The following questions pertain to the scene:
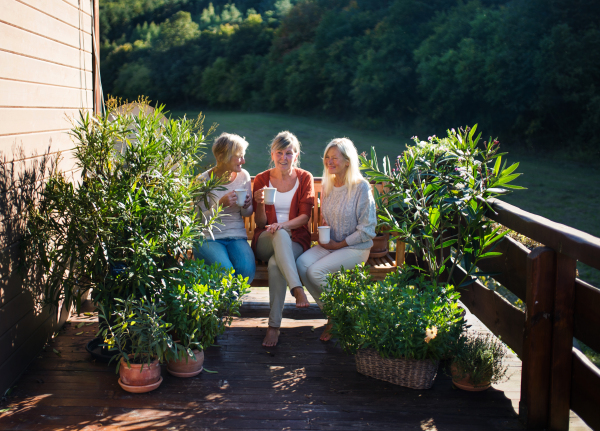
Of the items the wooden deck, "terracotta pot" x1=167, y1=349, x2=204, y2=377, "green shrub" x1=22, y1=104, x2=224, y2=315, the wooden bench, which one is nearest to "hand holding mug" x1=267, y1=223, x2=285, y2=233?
the wooden bench

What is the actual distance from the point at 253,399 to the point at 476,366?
112cm

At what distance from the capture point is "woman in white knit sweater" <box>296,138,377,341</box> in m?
3.40

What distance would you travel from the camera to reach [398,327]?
2654 millimetres

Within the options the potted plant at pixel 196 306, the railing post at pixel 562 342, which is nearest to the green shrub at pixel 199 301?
the potted plant at pixel 196 306

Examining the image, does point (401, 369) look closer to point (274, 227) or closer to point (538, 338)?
point (538, 338)

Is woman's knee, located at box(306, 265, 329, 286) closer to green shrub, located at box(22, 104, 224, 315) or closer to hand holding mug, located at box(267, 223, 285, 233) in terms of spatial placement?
hand holding mug, located at box(267, 223, 285, 233)

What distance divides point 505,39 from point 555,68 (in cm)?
243

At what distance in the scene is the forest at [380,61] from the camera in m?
17.0

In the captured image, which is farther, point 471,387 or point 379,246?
point 379,246

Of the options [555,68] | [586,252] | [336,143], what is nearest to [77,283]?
[336,143]

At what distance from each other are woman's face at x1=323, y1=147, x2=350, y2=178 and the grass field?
6.55m

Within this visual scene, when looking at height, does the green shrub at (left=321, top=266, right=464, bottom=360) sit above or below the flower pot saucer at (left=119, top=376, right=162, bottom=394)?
above

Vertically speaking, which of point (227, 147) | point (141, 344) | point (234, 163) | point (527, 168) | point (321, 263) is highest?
point (227, 147)

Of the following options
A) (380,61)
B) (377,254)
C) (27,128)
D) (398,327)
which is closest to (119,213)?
(27,128)
